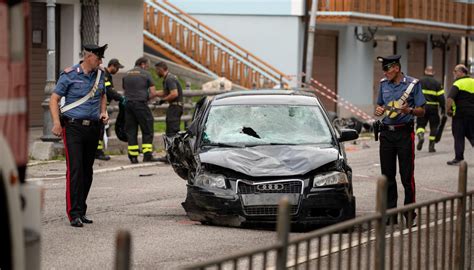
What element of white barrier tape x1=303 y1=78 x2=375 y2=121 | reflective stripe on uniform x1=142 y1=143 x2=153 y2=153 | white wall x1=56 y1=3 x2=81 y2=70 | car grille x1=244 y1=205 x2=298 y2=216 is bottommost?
white barrier tape x1=303 y1=78 x2=375 y2=121

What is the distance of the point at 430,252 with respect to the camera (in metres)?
7.82

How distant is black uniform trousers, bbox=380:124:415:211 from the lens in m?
13.1

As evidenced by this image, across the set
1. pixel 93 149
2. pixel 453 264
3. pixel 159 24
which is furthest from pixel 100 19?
pixel 453 264

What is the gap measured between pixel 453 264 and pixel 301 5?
30286 millimetres

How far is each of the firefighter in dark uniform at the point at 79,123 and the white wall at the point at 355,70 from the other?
29.7m

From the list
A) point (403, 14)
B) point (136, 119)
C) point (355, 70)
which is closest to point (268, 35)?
point (355, 70)

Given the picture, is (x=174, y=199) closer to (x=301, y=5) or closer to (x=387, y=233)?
→ (x=387, y=233)

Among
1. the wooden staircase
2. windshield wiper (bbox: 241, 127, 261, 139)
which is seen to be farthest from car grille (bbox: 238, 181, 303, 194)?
the wooden staircase

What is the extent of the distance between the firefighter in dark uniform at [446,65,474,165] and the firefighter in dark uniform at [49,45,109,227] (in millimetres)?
9649

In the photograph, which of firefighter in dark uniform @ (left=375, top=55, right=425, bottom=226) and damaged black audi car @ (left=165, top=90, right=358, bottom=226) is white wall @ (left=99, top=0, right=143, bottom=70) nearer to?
damaged black audi car @ (left=165, top=90, right=358, bottom=226)

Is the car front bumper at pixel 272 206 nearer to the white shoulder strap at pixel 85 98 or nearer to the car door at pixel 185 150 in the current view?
the car door at pixel 185 150

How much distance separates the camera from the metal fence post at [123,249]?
4.29 meters

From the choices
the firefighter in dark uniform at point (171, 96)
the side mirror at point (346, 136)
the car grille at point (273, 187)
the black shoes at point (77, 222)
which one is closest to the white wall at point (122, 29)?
the firefighter in dark uniform at point (171, 96)

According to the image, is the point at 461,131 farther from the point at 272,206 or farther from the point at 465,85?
the point at 272,206
